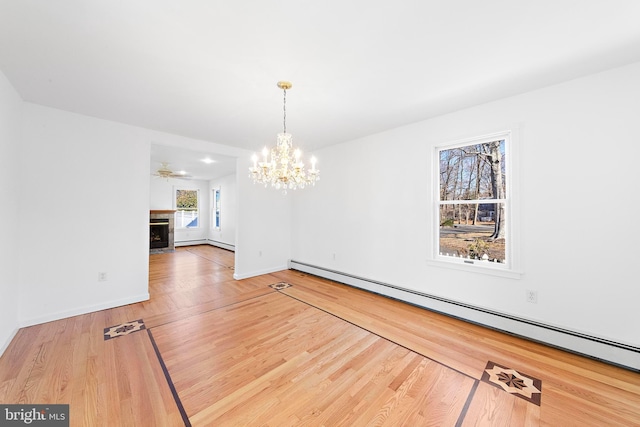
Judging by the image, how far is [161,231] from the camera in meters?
7.86

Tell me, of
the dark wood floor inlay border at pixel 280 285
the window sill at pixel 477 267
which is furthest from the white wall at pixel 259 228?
the window sill at pixel 477 267

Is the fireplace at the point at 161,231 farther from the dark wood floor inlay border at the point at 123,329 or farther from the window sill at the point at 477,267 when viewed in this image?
the window sill at the point at 477,267

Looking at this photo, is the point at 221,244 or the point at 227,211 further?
the point at 221,244

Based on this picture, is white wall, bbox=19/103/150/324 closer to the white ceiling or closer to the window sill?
the white ceiling

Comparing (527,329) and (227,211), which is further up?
(227,211)

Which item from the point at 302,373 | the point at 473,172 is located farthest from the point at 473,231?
the point at 302,373

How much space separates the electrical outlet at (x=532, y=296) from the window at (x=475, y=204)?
28cm

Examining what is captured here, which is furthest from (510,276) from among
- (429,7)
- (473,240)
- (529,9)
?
(429,7)

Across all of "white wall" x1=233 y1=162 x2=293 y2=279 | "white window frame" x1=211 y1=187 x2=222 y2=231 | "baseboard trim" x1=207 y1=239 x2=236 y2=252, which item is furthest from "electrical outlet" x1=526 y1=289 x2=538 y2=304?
"white window frame" x1=211 y1=187 x2=222 y2=231

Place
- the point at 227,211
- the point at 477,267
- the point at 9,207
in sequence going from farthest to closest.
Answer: the point at 227,211
the point at 477,267
the point at 9,207

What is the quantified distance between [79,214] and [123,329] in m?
1.67

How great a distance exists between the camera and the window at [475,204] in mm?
2744

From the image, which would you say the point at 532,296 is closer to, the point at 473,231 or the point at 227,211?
the point at 473,231

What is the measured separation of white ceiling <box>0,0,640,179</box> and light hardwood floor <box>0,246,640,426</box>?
2.63 meters
